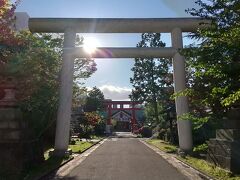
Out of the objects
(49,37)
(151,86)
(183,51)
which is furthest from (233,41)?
(151,86)

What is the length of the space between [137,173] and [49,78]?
642 centimetres

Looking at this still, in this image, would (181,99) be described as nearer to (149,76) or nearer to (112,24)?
(112,24)

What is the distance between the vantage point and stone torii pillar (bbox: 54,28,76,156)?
16500 millimetres

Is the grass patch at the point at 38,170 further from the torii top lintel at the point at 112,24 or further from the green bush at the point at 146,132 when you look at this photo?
the green bush at the point at 146,132

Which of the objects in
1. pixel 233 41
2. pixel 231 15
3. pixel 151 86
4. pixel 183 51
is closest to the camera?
pixel 233 41

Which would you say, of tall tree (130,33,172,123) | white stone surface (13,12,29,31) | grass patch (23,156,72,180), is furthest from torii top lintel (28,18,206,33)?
tall tree (130,33,172,123)

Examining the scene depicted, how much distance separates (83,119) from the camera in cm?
4338

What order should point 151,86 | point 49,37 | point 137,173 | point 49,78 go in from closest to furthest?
point 137,173, point 49,78, point 49,37, point 151,86

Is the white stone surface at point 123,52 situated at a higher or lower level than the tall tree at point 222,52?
higher

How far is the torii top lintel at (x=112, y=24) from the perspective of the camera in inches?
655

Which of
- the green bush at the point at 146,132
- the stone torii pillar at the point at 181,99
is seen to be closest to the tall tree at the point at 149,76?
the green bush at the point at 146,132

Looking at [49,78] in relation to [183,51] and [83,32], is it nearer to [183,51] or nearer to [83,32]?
[83,32]

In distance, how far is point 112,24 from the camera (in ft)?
54.5

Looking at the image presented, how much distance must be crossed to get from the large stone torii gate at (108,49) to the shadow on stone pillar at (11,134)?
5326 millimetres
